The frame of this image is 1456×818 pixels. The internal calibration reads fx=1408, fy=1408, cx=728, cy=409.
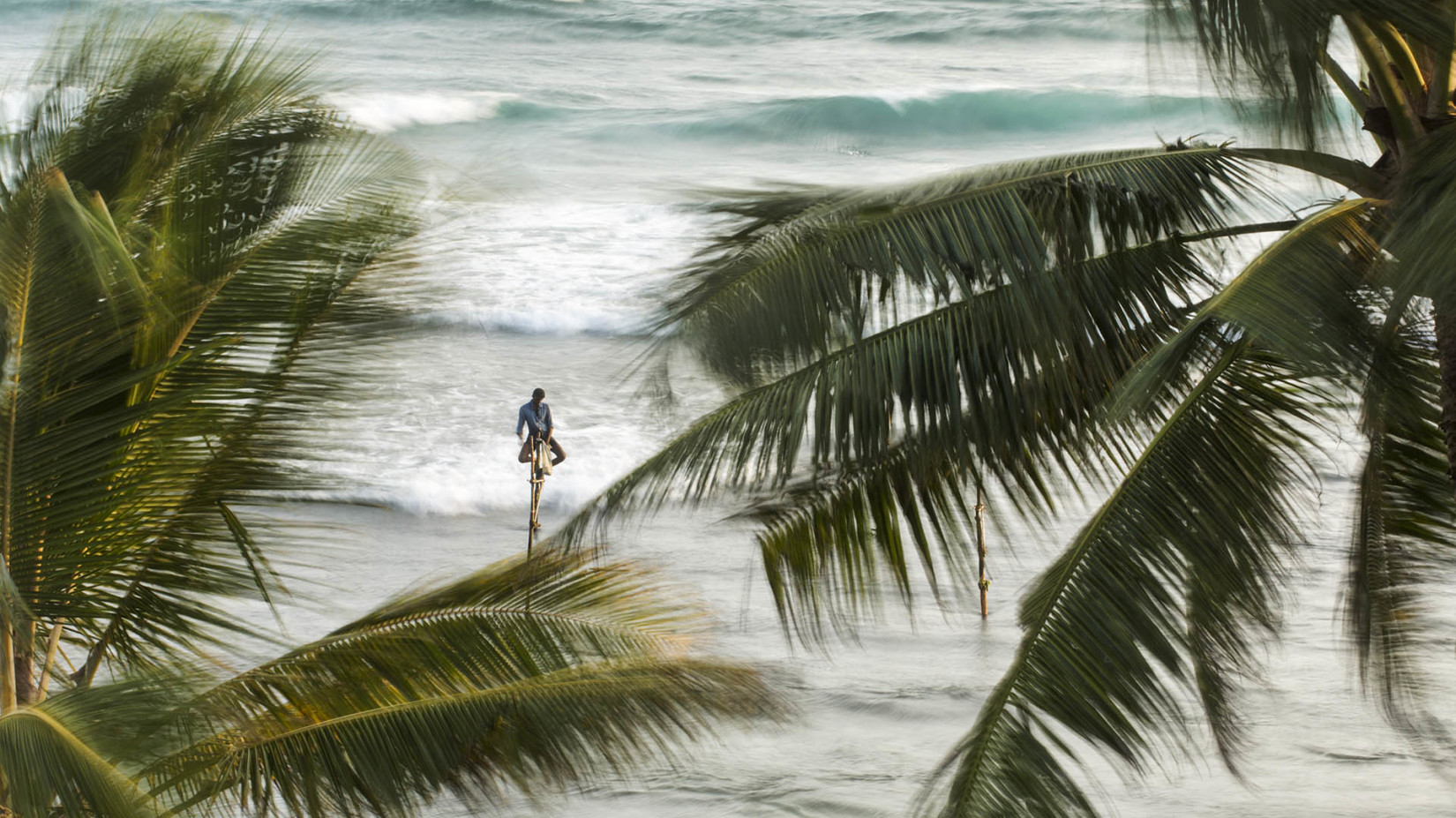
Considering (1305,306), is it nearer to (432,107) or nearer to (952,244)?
(952,244)

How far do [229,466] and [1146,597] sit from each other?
2843 mm

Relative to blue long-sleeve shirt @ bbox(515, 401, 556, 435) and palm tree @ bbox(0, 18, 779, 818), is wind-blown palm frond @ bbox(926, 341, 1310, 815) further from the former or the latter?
blue long-sleeve shirt @ bbox(515, 401, 556, 435)

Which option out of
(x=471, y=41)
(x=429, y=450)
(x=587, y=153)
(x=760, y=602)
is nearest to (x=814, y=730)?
(x=760, y=602)

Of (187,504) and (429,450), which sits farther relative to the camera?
(429,450)

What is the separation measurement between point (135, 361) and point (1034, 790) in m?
3.02

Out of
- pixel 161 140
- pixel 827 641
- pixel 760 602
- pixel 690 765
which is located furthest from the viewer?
pixel 760 602

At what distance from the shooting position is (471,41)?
39531 mm

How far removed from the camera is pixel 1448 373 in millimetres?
4125

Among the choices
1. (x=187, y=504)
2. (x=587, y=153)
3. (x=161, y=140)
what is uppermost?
(x=587, y=153)

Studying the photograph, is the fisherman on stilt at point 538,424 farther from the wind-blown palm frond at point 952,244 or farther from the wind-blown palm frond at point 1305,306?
the wind-blown palm frond at point 1305,306

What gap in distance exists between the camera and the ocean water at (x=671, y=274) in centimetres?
770

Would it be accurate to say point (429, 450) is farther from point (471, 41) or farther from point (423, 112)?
point (471, 41)

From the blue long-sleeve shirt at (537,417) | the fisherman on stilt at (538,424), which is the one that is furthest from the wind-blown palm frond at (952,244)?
the blue long-sleeve shirt at (537,417)

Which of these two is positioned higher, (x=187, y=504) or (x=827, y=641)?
(x=187, y=504)
